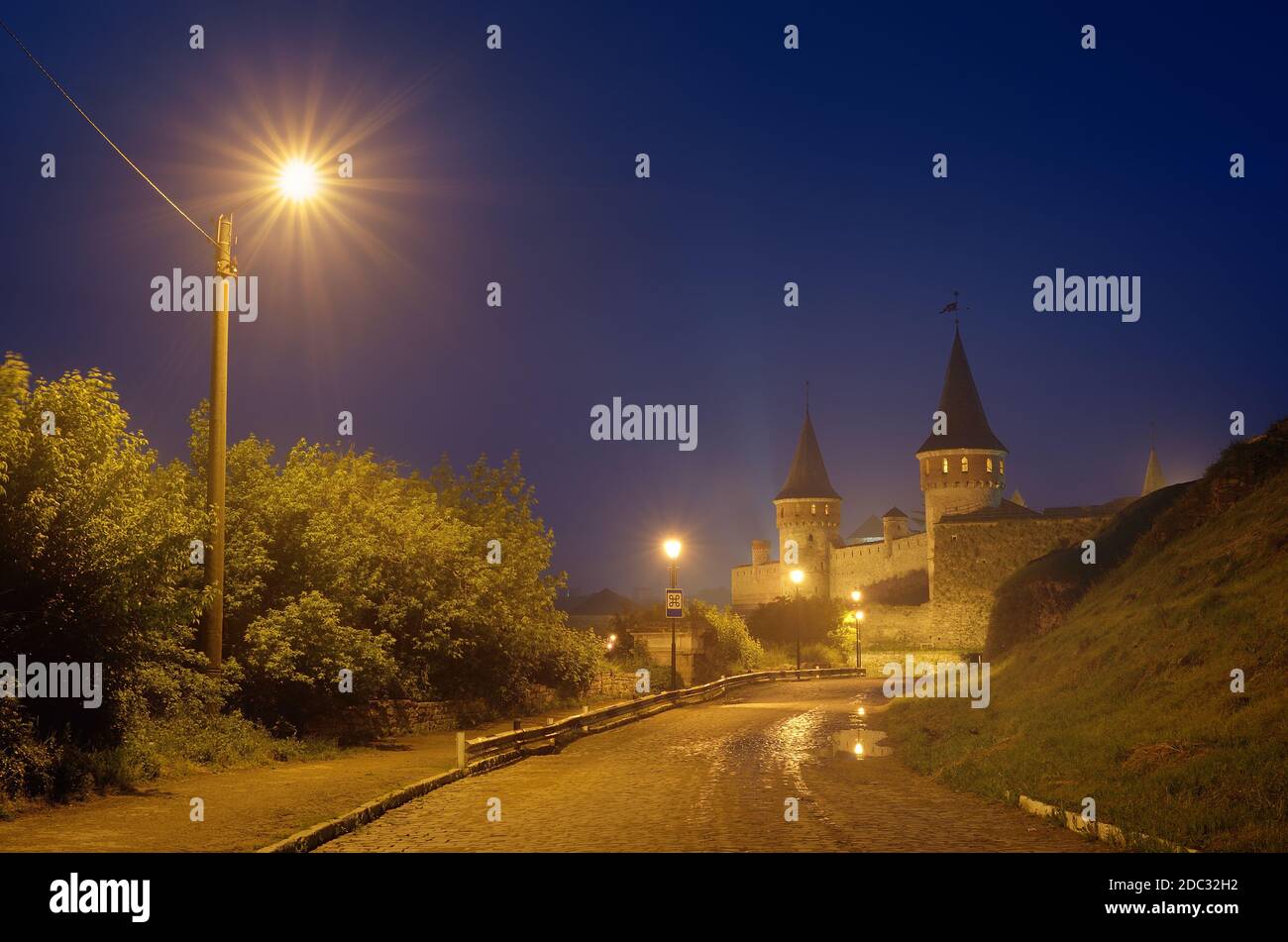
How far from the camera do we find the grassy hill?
10.9m

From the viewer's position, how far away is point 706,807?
12984 mm

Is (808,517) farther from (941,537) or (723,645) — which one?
(723,645)

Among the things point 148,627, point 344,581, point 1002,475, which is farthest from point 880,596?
point 148,627

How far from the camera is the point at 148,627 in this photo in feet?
47.1

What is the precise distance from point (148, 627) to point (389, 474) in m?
16.4

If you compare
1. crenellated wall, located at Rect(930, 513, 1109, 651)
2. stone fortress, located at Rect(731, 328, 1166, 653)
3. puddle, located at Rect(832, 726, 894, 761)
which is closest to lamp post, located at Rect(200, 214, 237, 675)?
puddle, located at Rect(832, 726, 894, 761)

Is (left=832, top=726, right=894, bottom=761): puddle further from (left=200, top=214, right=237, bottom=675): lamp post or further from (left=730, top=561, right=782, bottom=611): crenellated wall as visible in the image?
(left=730, top=561, right=782, bottom=611): crenellated wall

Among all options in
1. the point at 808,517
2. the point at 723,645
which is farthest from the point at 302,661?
the point at 808,517

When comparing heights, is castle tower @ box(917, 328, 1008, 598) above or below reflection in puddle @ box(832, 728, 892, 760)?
above

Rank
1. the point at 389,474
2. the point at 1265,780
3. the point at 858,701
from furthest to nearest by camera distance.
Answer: the point at 858,701 → the point at 389,474 → the point at 1265,780

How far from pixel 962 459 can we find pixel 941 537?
561 inches

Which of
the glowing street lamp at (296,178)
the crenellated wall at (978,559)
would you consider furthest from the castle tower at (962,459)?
the glowing street lamp at (296,178)

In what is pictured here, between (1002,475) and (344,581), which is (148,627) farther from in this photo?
(1002,475)
